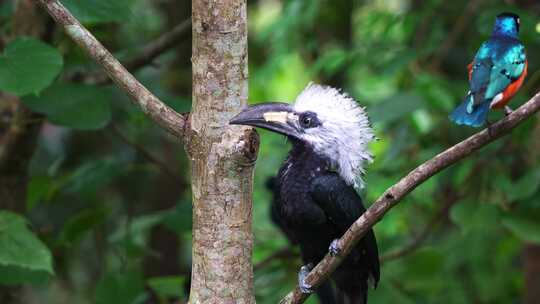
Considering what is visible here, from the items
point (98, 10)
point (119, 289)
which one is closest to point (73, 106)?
point (98, 10)

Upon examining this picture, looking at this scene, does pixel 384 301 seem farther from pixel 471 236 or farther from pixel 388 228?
pixel 471 236

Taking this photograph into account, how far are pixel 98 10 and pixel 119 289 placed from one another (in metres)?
1.19

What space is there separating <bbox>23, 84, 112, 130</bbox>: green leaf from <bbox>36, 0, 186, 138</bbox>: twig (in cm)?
73

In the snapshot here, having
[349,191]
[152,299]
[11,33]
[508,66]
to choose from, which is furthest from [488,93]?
[152,299]

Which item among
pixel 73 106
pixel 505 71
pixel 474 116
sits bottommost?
pixel 474 116

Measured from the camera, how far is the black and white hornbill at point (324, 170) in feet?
9.25

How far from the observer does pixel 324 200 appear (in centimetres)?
284

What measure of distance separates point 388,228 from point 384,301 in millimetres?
449

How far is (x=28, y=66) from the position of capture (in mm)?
2619

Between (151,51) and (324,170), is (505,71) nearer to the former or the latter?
(324,170)

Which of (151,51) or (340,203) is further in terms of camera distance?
(151,51)

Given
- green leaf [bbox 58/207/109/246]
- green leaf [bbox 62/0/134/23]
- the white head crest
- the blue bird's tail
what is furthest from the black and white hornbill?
green leaf [bbox 58/207/109/246]

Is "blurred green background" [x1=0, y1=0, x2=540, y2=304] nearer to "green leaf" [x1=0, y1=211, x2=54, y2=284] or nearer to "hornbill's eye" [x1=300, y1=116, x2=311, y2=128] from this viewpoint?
"green leaf" [x1=0, y1=211, x2=54, y2=284]

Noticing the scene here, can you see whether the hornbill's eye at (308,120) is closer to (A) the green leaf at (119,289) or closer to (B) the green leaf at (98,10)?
(B) the green leaf at (98,10)
